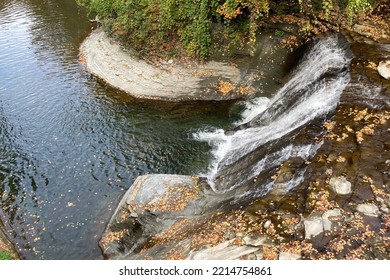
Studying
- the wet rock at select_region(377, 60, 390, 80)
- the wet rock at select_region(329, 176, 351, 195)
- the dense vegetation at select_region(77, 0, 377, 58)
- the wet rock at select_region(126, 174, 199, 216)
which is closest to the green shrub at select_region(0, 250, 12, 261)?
the wet rock at select_region(126, 174, 199, 216)

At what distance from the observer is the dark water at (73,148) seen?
14.8 m

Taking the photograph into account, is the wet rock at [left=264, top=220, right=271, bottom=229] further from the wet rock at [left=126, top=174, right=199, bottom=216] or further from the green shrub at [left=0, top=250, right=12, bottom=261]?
the green shrub at [left=0, top=250, right=12, bottom=261]

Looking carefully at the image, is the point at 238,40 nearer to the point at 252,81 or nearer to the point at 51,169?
the point at 252,81

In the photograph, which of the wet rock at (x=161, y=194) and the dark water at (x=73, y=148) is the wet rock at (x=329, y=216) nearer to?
the wet rock at (x=161, y=194)

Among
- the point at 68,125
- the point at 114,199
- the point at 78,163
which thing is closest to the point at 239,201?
the point at 114,199

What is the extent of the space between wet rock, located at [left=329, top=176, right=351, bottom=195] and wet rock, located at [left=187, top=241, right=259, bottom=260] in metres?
3.29

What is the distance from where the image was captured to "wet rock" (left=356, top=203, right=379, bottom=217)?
10227 millimetres

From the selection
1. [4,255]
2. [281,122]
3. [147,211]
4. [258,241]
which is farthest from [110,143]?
[258,241]

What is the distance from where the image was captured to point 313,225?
10211 mm

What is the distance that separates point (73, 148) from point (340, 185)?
13.3 metres

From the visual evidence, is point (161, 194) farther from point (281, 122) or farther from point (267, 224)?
point (281, 122)

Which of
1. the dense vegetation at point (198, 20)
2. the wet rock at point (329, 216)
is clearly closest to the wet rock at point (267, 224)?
the wet rock at point (329, 216)

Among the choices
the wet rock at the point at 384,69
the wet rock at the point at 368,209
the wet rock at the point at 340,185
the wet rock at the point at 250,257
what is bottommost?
the wet rock at the point at 250,257

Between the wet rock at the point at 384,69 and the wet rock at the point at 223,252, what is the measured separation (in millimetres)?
10097
